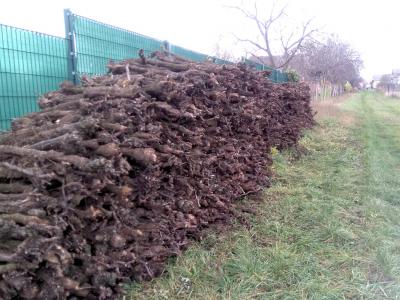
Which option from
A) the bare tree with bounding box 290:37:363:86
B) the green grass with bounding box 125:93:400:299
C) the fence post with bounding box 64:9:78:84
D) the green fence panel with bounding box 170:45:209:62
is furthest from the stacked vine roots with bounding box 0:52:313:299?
the bare tree with bounding box 290:37:363:86

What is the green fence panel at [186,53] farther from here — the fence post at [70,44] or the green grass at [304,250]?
the green grass at [304,250]

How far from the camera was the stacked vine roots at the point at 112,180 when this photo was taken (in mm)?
2809

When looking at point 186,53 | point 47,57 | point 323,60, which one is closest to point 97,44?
point 47,57

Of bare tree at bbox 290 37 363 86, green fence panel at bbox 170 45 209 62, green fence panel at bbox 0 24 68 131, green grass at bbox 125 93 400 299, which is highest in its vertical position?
bare tree at bbox 290 37 363 86

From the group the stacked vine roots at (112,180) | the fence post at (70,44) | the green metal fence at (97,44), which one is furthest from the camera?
the green metal fence at (97,44)

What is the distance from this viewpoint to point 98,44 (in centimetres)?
643

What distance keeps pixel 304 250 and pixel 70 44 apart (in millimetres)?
4162

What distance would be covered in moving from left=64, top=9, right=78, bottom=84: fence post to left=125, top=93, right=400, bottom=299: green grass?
3041 mm

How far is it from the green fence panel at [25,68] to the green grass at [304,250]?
2.76 meters

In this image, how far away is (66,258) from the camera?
2.87 metres

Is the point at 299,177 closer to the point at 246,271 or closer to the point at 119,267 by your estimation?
the point at 246,271

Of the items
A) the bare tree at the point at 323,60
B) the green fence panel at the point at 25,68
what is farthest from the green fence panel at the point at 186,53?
the bare tree at the point at 323,60

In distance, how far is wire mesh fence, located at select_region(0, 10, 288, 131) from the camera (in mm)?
4957

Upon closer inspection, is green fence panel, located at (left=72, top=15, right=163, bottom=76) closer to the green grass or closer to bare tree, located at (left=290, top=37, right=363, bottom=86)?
the green grass
